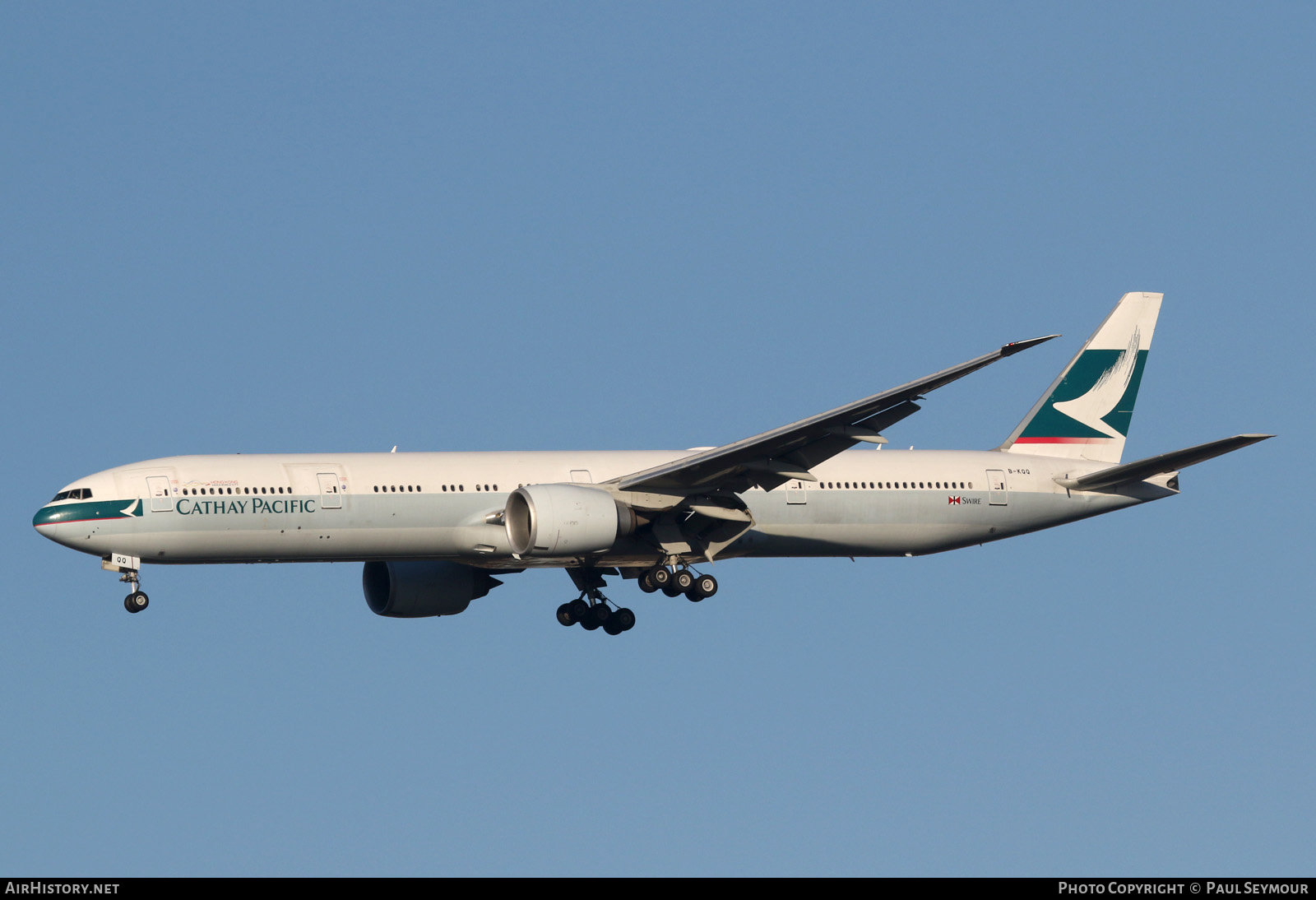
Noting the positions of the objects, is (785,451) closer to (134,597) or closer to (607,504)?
(607,504)

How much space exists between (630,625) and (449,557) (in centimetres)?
672

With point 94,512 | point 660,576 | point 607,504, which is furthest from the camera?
point 660,576

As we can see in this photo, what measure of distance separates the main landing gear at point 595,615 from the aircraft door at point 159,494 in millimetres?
12168

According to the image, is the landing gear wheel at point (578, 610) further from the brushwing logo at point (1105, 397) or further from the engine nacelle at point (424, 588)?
the brushwing logo at point (1105, 397)

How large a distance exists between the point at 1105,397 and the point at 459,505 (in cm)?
2053

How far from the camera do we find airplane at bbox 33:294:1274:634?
4403 cm

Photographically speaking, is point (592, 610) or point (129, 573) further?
point (592, 610)

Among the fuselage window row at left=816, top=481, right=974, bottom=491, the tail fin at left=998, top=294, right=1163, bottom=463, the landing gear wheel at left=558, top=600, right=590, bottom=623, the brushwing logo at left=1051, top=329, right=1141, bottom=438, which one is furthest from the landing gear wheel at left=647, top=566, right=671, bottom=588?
the brushwing logo at left=1051, top=329, right=1141, bottom=438

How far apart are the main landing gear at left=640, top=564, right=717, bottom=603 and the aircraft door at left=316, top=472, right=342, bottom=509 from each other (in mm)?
8172

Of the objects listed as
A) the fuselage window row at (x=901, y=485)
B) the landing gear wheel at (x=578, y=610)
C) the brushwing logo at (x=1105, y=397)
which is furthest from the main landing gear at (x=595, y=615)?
the brushwing logo at (x=1105, y=397)

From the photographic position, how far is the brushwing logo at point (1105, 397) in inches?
2153

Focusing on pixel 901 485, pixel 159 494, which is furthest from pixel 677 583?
pixel 159 494

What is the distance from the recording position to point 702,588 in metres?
48.1

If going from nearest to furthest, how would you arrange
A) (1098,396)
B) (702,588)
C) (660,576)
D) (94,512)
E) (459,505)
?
(94,512) < (459,505) < (660,576) < (702,588) < (1098,396)
